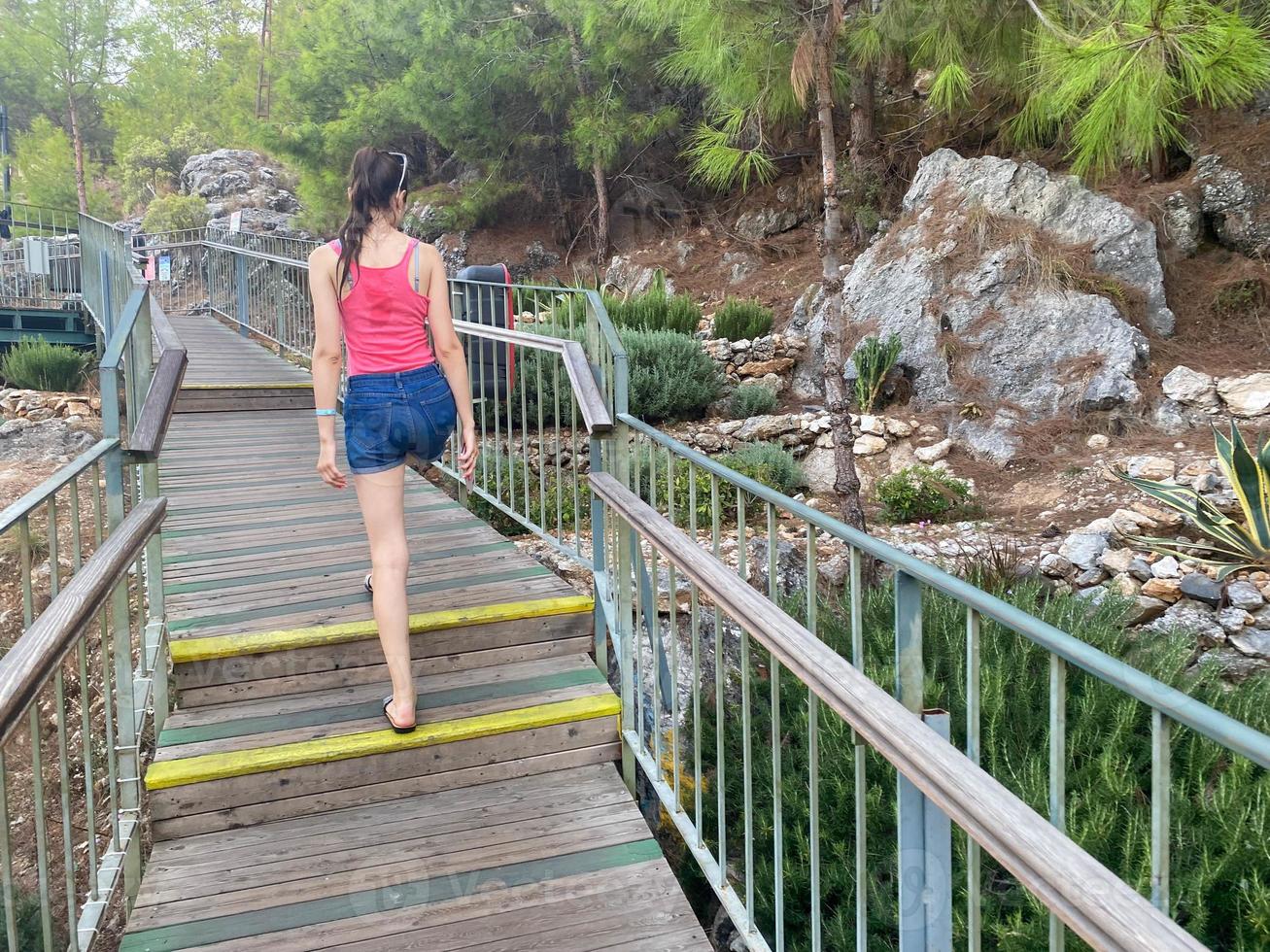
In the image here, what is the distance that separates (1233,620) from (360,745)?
13.7 feet

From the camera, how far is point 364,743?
2.98 metres

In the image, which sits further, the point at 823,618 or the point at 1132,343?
the point at 1132,343

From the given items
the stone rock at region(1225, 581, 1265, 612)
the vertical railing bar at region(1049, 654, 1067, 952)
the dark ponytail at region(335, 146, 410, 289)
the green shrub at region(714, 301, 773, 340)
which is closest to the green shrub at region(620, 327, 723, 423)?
the green shrub at region(714, 301, 773, 340)

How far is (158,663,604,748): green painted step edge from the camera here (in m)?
3.05

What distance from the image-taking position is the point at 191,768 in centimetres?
283

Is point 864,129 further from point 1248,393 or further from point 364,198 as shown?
point 364,198

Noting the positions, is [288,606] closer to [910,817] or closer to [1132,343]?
[910,817]

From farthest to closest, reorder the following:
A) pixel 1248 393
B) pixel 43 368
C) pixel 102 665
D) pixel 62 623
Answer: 1. pixel 43 368
2. pixel 1248 393
3. pixel 102 665
4. pixel 62 623

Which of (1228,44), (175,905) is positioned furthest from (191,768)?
(1228,44)

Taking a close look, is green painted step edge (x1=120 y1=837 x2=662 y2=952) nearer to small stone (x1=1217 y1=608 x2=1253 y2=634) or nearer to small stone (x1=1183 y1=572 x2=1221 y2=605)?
small stone (x1=1217 y1=608 x2=1253 y2=634)

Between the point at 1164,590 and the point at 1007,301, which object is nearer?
the point at 1164,590

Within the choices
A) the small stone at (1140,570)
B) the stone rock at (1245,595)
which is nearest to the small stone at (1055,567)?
the small stone at (1140,570)

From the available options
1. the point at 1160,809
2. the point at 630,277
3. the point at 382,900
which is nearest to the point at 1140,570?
the point at 382,900

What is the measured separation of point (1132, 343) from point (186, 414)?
743 centimetres
